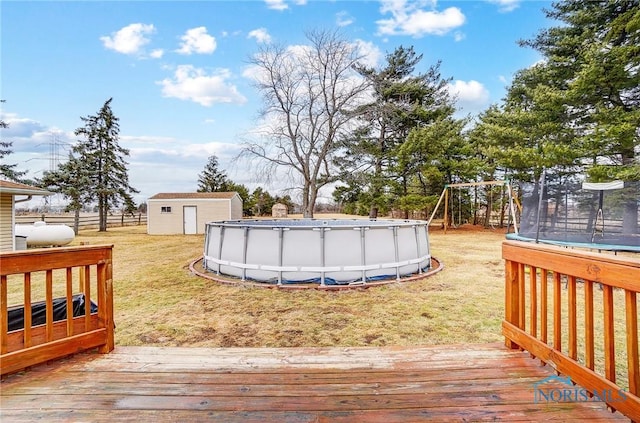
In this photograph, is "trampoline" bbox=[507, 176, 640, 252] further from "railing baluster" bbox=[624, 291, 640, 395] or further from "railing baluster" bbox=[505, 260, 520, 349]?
"railing baluster" bbox=[624, 291, 640, 395]

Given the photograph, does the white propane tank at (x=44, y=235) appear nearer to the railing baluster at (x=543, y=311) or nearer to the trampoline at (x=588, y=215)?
the railing baluster at (x=543, y=311)

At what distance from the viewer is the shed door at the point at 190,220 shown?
17.6 metres

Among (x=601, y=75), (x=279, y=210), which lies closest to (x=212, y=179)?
(x=279, y=210)

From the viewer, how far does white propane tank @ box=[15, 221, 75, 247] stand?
11.0 meters

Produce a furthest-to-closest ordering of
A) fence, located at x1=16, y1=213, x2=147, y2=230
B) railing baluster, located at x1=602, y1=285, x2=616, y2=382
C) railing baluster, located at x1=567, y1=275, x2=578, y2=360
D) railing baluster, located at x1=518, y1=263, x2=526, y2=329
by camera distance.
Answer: fence, located at x1=16, y1=213, x2=147, y2=230 → railing baluster, located at x1=518, y1=263, x2=526, y2=329 → railing baluster, located at x1=567, y1=275, x2=578, y2=360 → railing baluster, located at x1=602, y1=285, x2=616, y2=382

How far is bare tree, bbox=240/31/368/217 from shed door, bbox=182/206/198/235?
481cm

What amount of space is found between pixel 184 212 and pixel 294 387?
17413 mm

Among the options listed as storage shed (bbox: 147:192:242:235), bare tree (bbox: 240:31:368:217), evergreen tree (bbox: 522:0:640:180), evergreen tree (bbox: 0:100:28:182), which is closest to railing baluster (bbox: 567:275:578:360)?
evergreen tree (bbox: 522:0:640:180)

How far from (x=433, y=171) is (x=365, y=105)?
14.7ft

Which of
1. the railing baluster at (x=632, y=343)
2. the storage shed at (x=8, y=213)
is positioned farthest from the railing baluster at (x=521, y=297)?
the storage shed at (x=8, y=213)

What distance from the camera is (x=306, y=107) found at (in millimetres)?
15430

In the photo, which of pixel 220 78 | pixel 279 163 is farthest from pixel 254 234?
pixel 279 163

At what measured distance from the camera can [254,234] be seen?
554cm

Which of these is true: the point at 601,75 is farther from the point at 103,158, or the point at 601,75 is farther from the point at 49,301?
the point at 103,158
